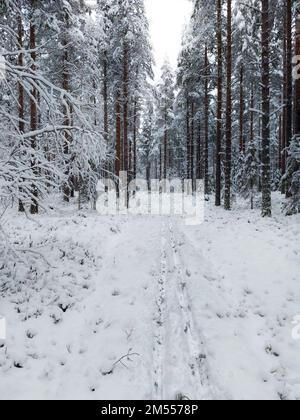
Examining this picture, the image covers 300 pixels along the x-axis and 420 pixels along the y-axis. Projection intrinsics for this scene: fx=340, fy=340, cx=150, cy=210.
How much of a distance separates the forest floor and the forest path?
0.02 meters

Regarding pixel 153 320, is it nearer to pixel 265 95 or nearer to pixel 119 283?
pixel 119 283

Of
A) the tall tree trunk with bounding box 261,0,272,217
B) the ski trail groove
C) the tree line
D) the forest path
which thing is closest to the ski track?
the forest path

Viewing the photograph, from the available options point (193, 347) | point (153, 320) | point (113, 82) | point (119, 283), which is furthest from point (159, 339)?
point (113, 82)

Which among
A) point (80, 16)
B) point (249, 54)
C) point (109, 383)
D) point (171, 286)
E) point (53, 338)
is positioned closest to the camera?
point (109, 383)

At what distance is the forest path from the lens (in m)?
4.26

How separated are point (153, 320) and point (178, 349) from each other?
3.71 feet

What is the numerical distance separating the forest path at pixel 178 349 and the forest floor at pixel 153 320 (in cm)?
2

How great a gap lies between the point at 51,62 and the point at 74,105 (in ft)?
52.8

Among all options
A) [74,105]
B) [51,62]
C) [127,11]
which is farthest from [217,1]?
[74,105]

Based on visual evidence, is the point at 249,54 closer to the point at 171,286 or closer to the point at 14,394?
the point at 171,286

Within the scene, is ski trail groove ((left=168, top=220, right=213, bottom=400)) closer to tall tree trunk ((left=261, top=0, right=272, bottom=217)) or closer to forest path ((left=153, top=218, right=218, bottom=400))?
forest path ((left=153, top=218, right=218, bottom=400))

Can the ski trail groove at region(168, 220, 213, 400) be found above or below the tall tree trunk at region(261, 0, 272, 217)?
below

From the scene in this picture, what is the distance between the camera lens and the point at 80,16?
18578 millimetres

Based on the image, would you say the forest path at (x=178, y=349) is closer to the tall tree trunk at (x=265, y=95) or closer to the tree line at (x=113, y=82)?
the tree line at (x=113, y=82)
